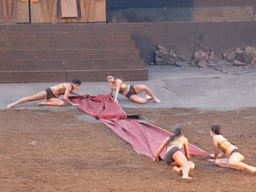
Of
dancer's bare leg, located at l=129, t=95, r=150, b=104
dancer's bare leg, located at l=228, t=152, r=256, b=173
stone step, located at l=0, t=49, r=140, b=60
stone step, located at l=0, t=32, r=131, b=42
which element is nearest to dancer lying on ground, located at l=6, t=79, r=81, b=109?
dancer's bare leg, located at l=129, t=95, r=150, b=104

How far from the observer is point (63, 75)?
12.8 m

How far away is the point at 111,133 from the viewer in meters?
7.52

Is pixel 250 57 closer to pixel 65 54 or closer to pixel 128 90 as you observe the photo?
pixel 128 90

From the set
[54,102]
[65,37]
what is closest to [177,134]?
[54,102]

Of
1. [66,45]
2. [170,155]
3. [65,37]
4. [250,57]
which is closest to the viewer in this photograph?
[170,155]

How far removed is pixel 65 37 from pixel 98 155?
849 centimetres

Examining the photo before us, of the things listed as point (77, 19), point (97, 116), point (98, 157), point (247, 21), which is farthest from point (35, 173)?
point (247, 21)

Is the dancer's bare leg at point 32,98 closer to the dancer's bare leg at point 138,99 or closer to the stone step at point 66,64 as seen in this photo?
the dancer's bare leg at point 138,99

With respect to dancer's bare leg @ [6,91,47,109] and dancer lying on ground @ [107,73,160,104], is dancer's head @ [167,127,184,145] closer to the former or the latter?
dancer lying on ground @ [107,73,160,104]

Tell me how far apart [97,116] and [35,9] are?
7397 millimetres

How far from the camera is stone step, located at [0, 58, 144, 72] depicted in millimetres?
12859

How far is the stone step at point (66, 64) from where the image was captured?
42.2 ft

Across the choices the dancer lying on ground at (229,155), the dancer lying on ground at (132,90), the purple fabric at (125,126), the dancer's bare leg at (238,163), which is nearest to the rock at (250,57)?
the dancer lying on ground at (132,90)

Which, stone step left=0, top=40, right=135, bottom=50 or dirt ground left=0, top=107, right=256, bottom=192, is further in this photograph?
stone step left=0, top=40, right=135, bottom=50
